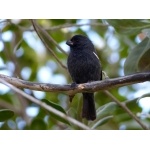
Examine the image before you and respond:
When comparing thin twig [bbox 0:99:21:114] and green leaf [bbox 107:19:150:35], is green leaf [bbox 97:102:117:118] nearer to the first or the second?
green leaf [bbox 107:19:150:35]

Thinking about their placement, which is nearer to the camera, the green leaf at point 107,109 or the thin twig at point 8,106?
the green leaf at point 107,109

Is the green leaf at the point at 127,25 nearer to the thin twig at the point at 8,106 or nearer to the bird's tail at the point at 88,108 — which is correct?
the bird's tail at the point at 88,108

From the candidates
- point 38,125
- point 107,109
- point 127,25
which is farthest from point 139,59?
point 38,125

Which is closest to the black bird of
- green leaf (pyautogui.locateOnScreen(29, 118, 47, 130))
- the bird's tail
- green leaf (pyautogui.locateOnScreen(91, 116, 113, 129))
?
the bird's tail

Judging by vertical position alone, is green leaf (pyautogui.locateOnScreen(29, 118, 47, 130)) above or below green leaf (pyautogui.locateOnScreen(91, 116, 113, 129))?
below

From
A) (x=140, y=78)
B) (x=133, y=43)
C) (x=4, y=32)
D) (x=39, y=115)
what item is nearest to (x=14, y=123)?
(x=39, y=115)

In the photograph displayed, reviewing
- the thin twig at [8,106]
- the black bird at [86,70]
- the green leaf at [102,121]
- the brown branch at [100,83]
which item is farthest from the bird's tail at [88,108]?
the thin twig at [8,106]
